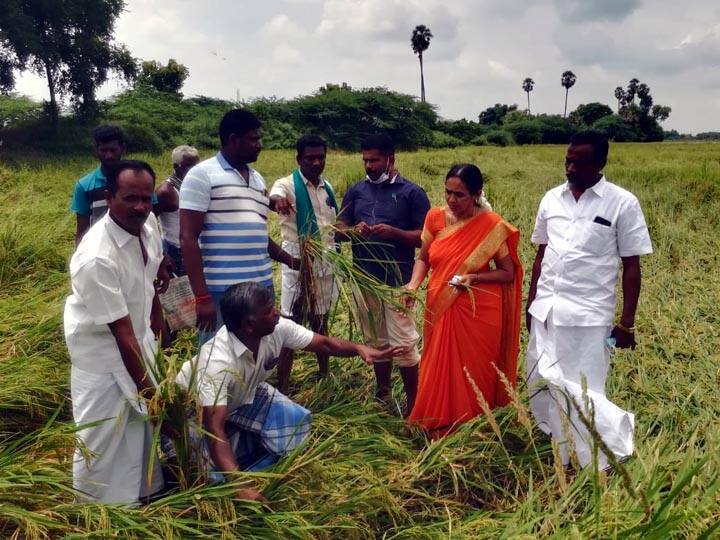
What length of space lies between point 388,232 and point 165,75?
92.4 feet

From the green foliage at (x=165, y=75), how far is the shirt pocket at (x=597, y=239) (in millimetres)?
27980

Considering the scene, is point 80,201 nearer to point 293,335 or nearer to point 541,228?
point 293,335

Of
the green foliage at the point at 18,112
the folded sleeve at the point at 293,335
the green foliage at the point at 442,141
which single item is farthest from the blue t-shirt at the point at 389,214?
the green foliage at the point at 442,141

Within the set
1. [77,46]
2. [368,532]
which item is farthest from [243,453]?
[77,46]

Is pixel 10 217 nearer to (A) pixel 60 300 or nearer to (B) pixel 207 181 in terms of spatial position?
(A) pixel 60 300

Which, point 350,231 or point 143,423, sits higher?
point 350,231

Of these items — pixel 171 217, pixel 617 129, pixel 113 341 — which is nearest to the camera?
pixel 113 341

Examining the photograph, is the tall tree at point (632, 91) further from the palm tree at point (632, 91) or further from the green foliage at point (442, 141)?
the green foliage at point (442, 141)

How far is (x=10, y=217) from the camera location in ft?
17.6

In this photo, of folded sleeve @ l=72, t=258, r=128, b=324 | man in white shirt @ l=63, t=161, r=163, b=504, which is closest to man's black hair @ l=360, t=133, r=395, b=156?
man in white shirt @ l=63, t=161, r=163, b=504

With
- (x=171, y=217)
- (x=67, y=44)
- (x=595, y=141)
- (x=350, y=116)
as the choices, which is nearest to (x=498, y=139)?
(x=350, y=116)

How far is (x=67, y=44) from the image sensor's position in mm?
16359

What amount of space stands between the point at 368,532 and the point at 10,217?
5.18m

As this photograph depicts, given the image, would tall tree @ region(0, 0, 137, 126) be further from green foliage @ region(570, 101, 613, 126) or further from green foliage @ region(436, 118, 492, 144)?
green foliage @ region(570, 101, 613, 126)
